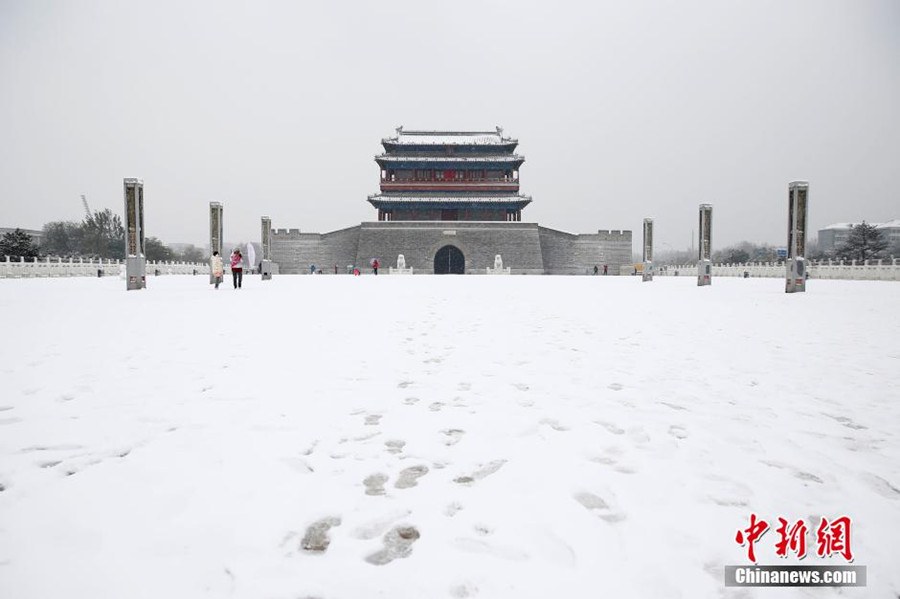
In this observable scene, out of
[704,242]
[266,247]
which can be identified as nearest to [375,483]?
[704,242]

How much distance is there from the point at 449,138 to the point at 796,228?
33.0 m

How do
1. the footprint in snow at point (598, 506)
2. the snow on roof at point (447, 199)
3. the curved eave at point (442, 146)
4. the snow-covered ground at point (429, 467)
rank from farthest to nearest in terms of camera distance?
1. the curved eave at point (442, 146)
2. the snow on roof at point (447, 199)
3. the footprint in snow at point (598, 506)
4. the snow-covered ground at point (429, 467)

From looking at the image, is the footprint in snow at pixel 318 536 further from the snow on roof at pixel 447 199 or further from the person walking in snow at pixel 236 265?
the snow on roof at pixel 447 199

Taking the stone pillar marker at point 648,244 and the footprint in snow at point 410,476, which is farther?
the stone pillar marker at point 648,244

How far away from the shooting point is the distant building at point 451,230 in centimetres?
3775

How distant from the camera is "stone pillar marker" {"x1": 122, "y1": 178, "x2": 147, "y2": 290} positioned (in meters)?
13.6

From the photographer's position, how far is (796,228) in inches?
532

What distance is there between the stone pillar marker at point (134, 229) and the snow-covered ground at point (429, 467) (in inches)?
393

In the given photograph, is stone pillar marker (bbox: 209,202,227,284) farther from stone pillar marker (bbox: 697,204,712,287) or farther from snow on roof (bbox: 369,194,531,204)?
snow on roof (bbox: 369,194,531,204)

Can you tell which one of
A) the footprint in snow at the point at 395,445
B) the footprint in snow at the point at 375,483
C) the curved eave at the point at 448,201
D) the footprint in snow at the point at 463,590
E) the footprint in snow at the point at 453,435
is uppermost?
the curved eave at the point at 448,201

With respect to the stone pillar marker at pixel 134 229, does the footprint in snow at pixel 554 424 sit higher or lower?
lower

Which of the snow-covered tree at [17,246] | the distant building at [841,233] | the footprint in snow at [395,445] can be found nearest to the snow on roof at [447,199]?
the snow-covered tree at [17,246]

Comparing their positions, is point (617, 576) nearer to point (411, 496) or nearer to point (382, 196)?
point (411, 496)

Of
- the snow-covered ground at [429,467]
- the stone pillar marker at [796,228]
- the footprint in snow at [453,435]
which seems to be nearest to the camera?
the snow-covered ground at [429,467]
